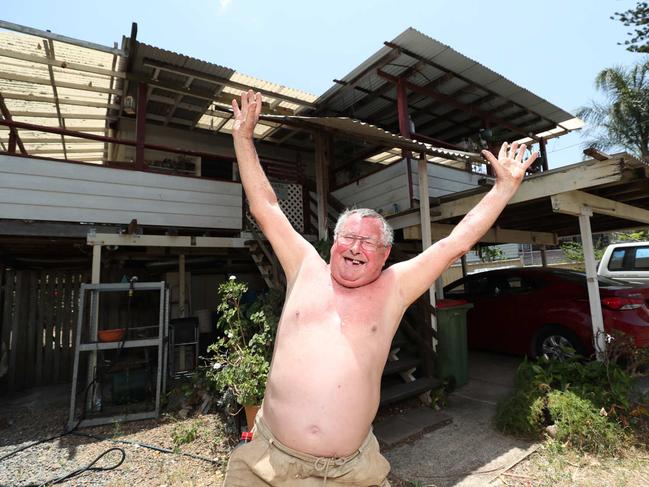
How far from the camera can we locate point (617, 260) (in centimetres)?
752

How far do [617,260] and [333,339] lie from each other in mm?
8725

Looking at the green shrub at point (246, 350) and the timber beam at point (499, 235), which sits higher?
the timber beam at point (499, 235)

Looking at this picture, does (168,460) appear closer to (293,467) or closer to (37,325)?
(293,467)

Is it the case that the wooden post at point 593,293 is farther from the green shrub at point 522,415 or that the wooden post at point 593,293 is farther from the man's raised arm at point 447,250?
the man's raised arm at point 447,250

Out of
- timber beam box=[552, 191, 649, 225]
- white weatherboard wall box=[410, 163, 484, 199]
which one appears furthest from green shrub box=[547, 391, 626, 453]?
white weatherboard wall box=[410, 163, 484, 199]

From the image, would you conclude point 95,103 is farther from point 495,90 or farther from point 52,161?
point 495,90

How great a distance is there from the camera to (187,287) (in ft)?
24.1

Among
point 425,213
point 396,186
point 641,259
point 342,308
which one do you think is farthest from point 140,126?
point 641,259

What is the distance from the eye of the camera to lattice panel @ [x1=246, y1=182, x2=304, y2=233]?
6.61 metres

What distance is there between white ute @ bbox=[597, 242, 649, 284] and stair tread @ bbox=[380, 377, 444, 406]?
17.7 ft

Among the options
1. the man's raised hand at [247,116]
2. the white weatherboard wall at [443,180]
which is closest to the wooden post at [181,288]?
the white weatherboard wall at [443,180]

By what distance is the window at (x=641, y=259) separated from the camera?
7.09 metres

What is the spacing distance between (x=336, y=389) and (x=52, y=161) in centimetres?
529

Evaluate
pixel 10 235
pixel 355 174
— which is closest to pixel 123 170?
pixel 10 235
